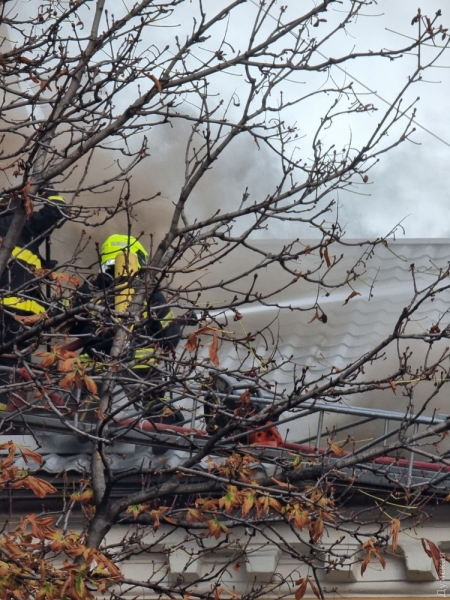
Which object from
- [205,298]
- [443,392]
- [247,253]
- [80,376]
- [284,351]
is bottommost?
[80,376]

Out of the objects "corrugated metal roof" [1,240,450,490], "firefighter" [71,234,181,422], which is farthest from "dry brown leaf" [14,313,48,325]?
"corrugated metal roof" [1,240,450,490]

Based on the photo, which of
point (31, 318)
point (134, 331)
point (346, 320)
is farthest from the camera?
point (346, 320)

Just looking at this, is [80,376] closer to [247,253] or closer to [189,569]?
[189,569]

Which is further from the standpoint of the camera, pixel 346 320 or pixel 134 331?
pixel 346 320

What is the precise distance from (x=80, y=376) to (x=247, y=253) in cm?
731

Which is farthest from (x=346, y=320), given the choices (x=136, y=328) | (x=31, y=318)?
(x=31, y=318)

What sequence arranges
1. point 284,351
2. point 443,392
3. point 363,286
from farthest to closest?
point 363,286 < point 284,351 < point 443,392

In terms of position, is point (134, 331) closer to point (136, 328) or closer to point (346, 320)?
point (136, 328)

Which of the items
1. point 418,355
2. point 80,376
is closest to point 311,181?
point 80,376

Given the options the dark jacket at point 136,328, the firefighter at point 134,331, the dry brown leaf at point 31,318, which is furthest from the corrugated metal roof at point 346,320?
the dry brown leaf at point 31,318

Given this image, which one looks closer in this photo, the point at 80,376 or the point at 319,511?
the point at 80,376

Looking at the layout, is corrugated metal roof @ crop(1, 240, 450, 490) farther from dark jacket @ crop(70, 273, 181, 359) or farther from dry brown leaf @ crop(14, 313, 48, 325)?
dry brown leaf @ crop(14, 313, 48, 325)

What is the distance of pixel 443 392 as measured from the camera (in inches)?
396

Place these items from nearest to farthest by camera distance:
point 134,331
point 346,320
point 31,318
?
point 31,318, point 134,331, point 346,320
